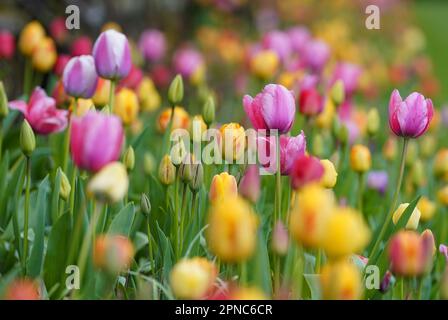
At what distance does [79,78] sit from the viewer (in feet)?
6.12

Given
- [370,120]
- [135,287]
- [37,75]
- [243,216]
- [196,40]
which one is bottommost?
[135,287]

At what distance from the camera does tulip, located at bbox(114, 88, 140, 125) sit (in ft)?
7.20

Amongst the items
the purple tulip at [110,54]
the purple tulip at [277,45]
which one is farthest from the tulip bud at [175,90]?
the purple tulip at [277,45]

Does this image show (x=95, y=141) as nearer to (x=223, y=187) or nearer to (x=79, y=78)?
(x=223, y=187)

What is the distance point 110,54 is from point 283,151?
0.55m

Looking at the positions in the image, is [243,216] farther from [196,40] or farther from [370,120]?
[196,40]

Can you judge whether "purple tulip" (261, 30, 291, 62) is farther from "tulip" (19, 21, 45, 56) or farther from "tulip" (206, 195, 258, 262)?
"tulip" (206, 195, 258, 262)

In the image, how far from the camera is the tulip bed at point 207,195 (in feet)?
3.66

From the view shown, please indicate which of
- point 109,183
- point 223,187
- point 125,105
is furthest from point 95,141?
point 125,105

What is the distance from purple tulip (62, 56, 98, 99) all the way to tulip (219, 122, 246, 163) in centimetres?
41

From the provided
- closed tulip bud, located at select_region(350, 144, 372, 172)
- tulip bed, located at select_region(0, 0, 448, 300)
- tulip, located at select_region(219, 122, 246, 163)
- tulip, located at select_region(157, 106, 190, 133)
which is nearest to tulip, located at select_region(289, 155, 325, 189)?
tulip bed, located at select_region(0, 0, 448, 300)

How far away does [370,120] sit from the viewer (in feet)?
7.60
